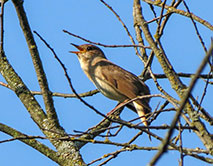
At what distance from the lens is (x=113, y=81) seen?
6.43 m

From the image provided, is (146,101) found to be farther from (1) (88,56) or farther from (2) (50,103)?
(2) (50,103)

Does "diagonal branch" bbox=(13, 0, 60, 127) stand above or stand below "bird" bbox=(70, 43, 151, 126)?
below

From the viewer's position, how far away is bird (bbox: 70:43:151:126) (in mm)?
6109

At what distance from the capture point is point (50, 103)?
442 cm

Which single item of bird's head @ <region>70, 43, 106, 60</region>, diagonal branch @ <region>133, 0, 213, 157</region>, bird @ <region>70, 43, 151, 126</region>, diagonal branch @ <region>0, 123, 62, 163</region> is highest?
bird's head @ <region>70, 43, 106, 60</region>

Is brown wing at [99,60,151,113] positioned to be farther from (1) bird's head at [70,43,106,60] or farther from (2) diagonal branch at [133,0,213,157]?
(2) diagonal branch at [133,0,213,157]

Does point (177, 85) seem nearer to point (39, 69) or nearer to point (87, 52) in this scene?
point (39, 69)

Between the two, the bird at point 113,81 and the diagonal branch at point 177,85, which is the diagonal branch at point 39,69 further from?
the bird at point 113,81

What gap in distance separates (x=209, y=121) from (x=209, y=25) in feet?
3.57

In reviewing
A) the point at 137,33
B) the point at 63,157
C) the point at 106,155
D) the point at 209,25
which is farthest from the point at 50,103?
the point at 209,25

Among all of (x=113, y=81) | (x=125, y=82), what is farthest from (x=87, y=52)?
(x=125, y=82)

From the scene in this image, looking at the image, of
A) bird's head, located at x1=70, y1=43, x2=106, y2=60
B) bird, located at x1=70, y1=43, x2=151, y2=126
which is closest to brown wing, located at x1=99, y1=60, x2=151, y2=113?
bird, located at x1=70, y1=43, x2=151, y2=126

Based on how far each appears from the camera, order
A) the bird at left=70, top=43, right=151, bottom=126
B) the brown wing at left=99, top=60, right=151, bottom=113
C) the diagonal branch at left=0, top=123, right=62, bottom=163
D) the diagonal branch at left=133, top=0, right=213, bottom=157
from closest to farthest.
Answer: the diagonal branch at left=133, top=0, right=213, bottom=157
the diagonal branch at left=0, top=123, right=62, bottom=163
the bird at left=70, top=43, right=151, bottom=126
the brown wing at left=99, top=60, right=151, bottom=113

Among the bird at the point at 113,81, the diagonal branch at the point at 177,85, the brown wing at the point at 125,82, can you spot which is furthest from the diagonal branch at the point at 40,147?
the brown wing at the point at 125,82
